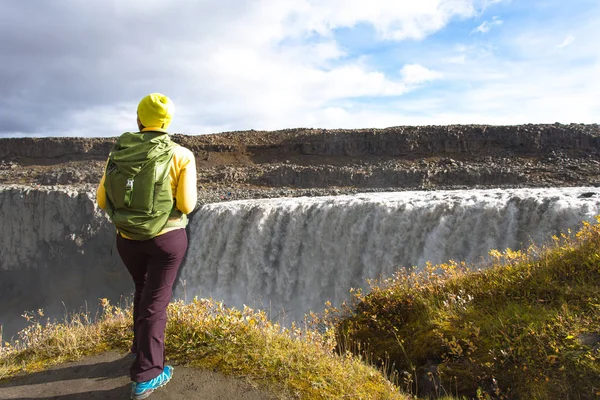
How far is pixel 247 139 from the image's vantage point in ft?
143

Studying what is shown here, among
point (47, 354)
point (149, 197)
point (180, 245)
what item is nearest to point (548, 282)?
point (180, 245)

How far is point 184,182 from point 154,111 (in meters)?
0.58

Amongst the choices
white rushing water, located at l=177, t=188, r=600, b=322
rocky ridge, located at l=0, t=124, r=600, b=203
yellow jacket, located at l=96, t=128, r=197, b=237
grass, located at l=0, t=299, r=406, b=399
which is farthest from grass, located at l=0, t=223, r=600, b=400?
rocky ridge, located at l=0, t=124, r=600, b=203

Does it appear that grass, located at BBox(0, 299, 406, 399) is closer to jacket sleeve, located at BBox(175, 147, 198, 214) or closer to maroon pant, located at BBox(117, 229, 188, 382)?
maroon pant, located at BBox(117, 229, 188, 382)

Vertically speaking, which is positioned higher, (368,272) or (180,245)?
(180,245)

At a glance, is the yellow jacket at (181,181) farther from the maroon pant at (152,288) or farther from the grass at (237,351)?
the grass at (237,351)

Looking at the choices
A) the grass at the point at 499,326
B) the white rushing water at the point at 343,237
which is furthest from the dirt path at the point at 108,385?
the white rushing water at the point at 343,237

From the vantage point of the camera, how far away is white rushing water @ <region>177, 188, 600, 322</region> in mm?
10945

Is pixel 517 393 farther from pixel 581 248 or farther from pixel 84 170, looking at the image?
pixel 84 170

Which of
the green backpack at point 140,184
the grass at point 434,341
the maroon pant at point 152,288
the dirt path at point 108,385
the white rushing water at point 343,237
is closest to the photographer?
the green backpack at point 140,184

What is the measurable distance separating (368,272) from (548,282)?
875 cm

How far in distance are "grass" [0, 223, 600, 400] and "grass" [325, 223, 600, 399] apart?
0.01 meters

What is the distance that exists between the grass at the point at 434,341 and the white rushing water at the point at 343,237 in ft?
19.0

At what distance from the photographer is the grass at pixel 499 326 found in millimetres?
3285
